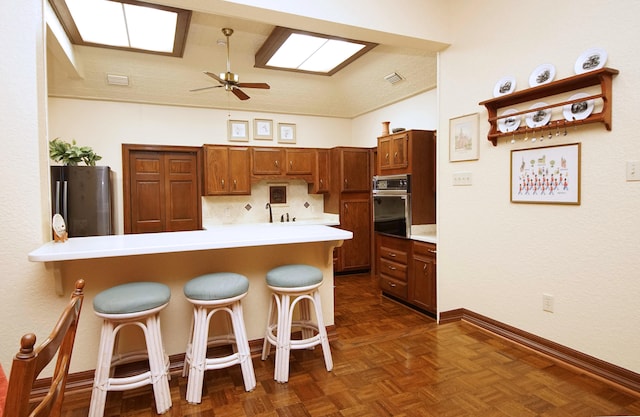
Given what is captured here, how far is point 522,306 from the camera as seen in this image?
2678 mm

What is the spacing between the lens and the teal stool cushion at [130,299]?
1879 millimetres

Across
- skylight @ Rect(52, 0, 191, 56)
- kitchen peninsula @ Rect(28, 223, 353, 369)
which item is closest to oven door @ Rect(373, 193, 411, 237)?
kitchen peninsula @ Rect(28, 223, 353, 369)

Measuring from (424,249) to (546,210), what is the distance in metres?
1.38

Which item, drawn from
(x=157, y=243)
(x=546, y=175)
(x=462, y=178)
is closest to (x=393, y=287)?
(x=462, y=178)

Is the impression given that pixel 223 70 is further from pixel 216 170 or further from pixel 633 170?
pixel 633 170

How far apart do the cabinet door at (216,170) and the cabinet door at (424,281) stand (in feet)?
9.18

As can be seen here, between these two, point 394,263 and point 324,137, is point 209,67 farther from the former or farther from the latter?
point 394,263

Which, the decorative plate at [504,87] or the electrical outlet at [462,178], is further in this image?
the electrical outlet at [462,178]

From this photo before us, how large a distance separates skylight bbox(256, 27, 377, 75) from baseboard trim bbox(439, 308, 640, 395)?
304cm

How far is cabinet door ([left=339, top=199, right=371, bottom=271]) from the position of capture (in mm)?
5520

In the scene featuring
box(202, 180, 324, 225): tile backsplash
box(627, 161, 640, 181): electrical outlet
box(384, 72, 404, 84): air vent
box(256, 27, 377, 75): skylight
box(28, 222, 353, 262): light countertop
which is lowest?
box(28, 222, 353, 262): light countertop

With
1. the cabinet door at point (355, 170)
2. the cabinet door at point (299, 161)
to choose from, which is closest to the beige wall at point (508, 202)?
the cabinet door at point (355, 170)

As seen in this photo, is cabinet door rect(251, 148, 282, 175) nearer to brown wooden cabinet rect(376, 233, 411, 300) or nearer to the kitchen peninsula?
brown wooden cabinet rect(376, 233, 411, 300)

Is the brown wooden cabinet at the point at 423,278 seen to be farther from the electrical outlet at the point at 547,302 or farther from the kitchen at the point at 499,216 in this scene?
the electrical outlet at the point at 547,302
